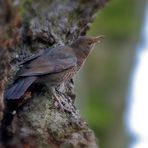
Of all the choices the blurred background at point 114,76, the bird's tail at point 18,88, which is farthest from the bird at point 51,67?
the blurred background at point 114,76

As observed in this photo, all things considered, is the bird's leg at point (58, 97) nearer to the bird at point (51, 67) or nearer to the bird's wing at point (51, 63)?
the bird at point (51, 67)

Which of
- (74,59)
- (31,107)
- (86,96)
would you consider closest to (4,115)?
(31,107)

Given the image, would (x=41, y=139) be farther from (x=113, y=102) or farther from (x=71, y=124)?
(x=113, y=102)

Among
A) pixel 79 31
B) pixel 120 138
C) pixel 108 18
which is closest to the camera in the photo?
pixel 79 31

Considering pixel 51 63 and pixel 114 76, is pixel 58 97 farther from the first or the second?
pixel 114 76

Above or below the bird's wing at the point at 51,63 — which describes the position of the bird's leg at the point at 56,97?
below

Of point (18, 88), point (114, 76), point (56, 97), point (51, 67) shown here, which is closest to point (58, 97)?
point (56, 97)

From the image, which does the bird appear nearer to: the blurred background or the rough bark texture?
the rough bark texture
